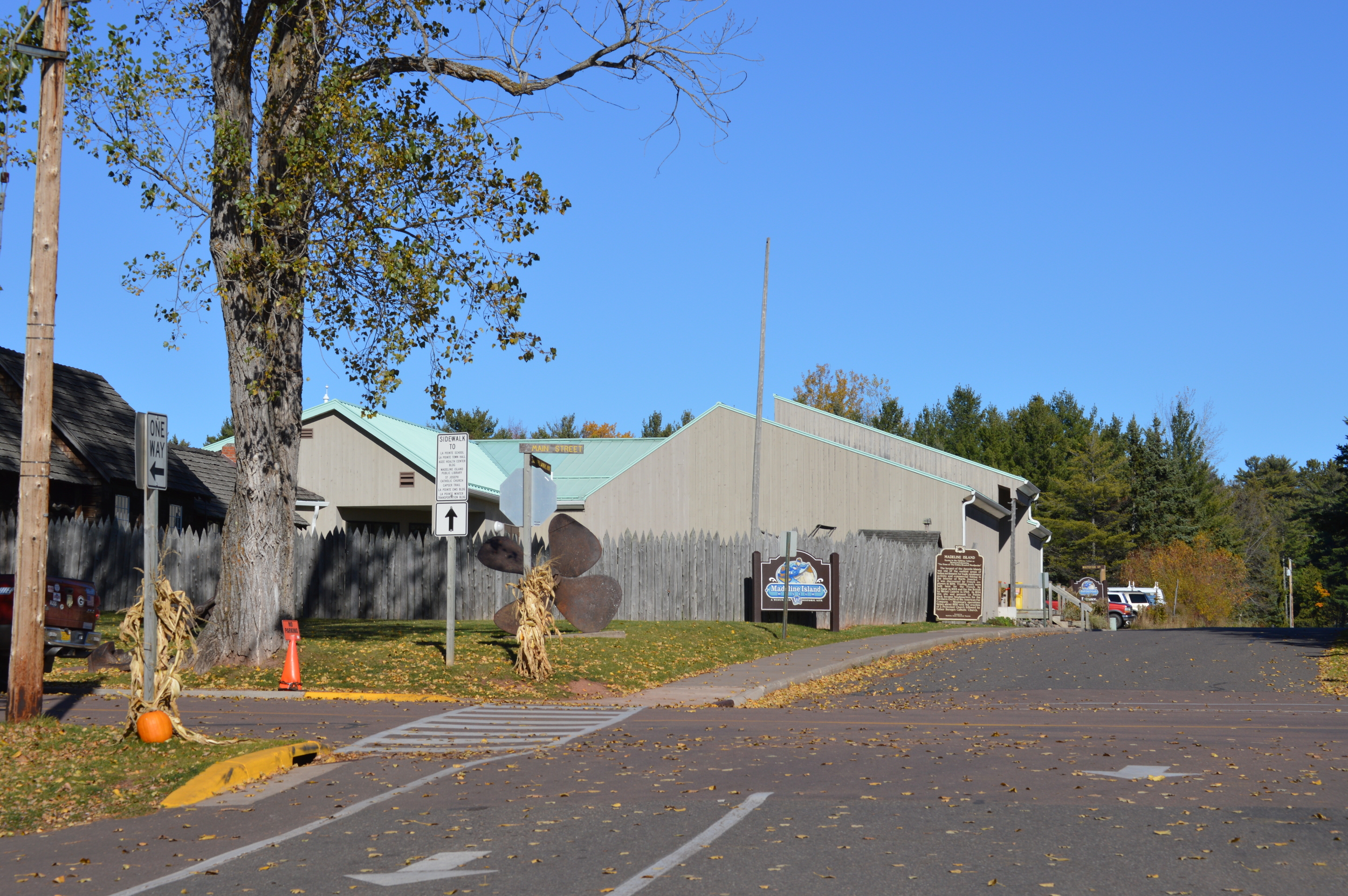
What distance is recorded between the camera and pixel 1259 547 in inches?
3575

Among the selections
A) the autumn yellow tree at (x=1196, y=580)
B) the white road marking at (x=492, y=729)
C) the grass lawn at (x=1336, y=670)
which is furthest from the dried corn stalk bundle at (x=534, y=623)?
the autumn yellow tree at (x=1196, y=580)

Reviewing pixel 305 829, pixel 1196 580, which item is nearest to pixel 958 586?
pixel 305 829

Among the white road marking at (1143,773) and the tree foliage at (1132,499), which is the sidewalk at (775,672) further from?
the tree foliage at (1132,499)

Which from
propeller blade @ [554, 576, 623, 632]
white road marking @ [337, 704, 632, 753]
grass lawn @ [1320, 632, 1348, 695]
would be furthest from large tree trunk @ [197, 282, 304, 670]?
grass lawn @ [1320, 632, 1348, 695]

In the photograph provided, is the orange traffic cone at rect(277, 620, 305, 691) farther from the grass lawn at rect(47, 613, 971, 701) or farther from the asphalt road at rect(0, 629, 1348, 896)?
the asphalt road at rect(0, 629, 1348, 896)

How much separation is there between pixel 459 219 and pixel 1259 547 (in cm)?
8674

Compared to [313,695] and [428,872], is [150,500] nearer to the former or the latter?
[313,695]

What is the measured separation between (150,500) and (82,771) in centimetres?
240

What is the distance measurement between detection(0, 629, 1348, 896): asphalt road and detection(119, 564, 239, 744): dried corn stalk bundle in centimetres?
162

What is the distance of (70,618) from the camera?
55.3ft

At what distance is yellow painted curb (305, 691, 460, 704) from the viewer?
15.4 meters

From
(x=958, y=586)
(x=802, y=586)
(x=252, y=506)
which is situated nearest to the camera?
(x=252, y=506)

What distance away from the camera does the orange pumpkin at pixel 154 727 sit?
10555mm

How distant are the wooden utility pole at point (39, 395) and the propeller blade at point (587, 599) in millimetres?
9722
